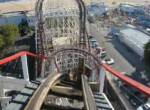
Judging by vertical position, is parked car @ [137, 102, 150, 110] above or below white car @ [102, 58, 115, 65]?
below

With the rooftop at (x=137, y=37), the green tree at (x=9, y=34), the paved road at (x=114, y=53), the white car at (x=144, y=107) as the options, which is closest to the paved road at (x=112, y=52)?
the paved road at (x=114, y=53)

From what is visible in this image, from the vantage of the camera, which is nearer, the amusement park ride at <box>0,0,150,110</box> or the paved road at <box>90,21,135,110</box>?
the amusement park ride at <box>0,0,150,110</box>

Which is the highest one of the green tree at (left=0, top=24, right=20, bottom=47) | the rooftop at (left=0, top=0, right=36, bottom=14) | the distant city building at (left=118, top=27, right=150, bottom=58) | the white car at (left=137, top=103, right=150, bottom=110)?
the rooftop at (left=0, top=0, right=36, bottom=14)

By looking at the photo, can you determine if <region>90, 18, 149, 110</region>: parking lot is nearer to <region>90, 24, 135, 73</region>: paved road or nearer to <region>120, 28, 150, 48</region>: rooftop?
<region>90, 24, 135, 73</region>: paved road

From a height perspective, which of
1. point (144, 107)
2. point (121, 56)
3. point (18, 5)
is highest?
point (18, 5)

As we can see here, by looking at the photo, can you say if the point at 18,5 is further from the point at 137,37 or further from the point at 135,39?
the point at 135,39

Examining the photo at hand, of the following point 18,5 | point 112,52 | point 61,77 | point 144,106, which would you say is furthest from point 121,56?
point 18,5

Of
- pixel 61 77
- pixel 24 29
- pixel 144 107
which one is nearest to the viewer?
pixel 61 77

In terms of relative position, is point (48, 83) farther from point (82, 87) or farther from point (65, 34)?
point (65, 34)

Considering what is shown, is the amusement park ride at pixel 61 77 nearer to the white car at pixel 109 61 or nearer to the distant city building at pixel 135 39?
the white car at pixel 109 61

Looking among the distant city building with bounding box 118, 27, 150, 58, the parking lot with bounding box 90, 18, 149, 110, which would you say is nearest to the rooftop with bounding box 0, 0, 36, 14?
the parking lot with bounding box 90, 18, 149, 110

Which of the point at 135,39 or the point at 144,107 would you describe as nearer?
the point at 144,107
